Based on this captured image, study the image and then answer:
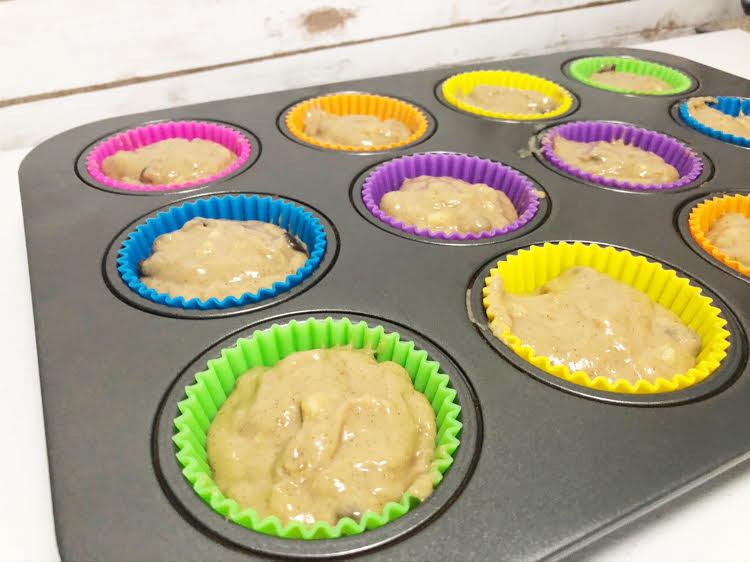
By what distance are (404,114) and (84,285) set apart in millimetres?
1383

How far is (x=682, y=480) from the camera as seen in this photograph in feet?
3.39

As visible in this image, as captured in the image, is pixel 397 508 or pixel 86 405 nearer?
pixel 397 508

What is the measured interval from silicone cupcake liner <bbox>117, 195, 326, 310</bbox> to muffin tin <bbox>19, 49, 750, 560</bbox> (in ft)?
0.09

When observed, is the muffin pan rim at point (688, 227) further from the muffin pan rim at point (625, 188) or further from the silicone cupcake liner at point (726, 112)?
the silicone cupcake liner at point (726, 112)

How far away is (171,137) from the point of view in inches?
84.4

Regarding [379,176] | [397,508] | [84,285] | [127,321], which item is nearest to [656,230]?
[379,176]

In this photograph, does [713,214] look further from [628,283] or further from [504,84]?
[504,84]

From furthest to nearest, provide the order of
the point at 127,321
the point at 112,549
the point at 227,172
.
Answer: the point at 227,172
the point at 127,321
the point at 112,549

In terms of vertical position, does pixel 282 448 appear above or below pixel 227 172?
below

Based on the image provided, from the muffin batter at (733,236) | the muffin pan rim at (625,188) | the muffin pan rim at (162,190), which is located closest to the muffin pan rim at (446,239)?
the muffin pan rim at (625,188)

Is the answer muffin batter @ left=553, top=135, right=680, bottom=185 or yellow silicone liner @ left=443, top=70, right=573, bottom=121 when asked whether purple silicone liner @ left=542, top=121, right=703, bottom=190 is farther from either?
yellow silicone liner @ left=443, top=70, right=573, bottom=121

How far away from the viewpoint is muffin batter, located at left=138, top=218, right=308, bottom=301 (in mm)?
1512

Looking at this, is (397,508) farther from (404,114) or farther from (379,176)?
(404,114)

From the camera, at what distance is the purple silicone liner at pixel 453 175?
5.99 feet
